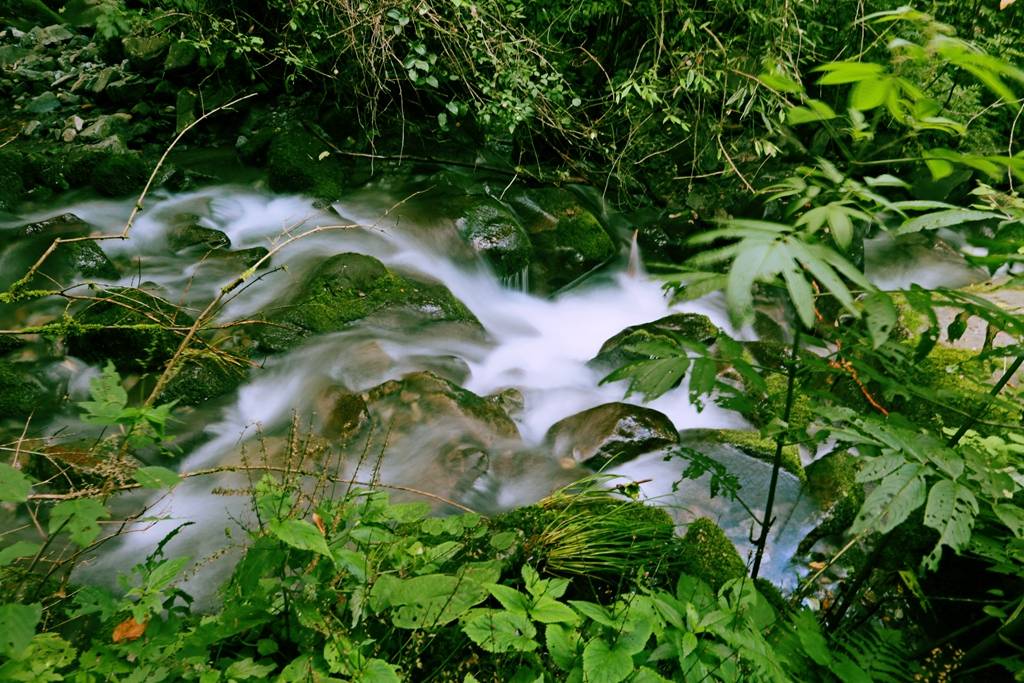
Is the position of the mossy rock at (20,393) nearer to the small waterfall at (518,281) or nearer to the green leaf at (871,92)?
the small waterfall at (518,281)

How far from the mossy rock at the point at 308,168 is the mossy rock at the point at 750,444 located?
4.17 meters

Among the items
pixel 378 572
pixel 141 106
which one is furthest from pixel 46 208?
pixel 378 572

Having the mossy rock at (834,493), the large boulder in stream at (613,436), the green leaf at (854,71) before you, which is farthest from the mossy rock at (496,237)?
the green leaf at (854,71)

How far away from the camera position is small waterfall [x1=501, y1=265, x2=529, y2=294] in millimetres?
5770

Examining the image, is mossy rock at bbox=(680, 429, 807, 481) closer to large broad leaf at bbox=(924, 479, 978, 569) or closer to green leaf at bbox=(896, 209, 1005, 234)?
large broad leaf at bbox=(924, 479, 978, 569)

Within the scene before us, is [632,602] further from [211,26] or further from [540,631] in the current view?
[211,26]

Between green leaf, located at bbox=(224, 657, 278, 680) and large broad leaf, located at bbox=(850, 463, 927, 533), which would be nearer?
large broad leaf, located at bbox=(850, 463, 927, 533)

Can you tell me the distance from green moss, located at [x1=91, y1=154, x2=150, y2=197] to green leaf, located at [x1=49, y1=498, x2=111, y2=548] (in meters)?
5.54

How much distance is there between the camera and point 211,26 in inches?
246

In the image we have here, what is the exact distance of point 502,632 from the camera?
1639mm

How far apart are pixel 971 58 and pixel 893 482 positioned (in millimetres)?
826

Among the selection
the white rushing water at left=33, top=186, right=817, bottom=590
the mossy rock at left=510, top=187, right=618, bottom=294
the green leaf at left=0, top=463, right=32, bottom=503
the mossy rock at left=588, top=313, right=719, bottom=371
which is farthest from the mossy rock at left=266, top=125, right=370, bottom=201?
the green leaf at left=0, top=463, right=32, bottom=503

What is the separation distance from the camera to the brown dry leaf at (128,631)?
1754 millimetres

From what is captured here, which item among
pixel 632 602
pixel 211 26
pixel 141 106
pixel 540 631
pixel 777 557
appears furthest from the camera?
pixel 141 106
